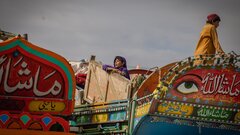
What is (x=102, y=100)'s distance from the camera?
1400 centimetres

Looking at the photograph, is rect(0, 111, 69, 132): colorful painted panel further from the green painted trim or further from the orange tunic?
the orange tunic

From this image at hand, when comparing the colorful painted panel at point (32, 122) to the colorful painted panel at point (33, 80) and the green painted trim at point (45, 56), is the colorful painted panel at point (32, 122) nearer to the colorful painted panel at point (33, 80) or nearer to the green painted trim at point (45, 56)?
the colorful painted panel at point (33, 80)

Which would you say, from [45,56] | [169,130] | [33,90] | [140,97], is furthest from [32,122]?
[169,130]

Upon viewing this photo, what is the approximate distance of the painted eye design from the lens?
11.9 meters

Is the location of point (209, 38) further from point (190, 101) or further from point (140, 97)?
point (140, 97)

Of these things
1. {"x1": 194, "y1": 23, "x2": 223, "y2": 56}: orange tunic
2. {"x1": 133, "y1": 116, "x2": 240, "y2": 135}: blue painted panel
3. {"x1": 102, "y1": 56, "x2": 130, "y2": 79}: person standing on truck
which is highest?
{"x1": 194, "y1": 23, "x2": 223, "y2": 56}: orange tunic

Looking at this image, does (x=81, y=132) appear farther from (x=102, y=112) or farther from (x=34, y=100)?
(x=34, y=100)

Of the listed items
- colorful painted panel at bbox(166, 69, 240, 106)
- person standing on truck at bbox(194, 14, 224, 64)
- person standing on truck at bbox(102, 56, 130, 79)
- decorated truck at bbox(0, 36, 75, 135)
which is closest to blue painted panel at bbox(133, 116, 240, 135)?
colorful painted panel at bbox(166, 69, 240, 106)

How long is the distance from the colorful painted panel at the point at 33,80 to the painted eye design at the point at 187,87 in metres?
2.31

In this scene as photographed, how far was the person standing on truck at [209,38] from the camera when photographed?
12797 millimetres

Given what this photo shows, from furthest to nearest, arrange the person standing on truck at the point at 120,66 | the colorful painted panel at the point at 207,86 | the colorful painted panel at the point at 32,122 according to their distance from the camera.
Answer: the person standing on truck at the point at 120,66
the colorful painted panel at the point at 207,86
the colorful painted panel at the point at 32,122

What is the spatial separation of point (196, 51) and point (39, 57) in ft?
11.7

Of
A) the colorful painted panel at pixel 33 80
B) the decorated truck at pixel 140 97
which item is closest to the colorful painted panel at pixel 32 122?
the decorated truck at pixel 140 97

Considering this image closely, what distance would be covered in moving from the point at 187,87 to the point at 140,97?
1.12 m
